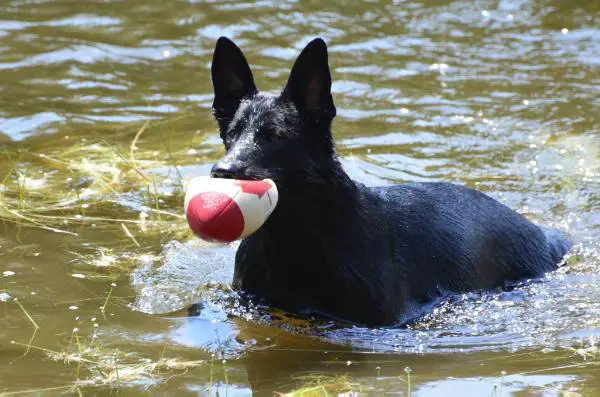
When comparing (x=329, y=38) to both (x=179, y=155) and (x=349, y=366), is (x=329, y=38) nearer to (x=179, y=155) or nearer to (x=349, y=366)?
(x=179, y=155)

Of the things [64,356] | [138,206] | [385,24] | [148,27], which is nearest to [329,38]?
[385,24]

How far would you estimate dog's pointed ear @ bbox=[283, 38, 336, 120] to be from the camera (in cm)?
589

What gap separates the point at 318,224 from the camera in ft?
19.8

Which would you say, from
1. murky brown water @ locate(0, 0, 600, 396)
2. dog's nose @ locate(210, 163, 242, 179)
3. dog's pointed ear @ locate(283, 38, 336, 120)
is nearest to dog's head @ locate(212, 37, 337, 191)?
dog's pointed ear @ locate(283, 38, 336, 120)

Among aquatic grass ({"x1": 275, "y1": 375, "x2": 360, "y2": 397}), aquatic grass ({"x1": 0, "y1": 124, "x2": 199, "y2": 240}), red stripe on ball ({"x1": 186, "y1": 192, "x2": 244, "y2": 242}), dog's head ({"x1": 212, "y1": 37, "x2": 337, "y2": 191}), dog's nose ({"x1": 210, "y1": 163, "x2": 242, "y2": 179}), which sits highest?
dog's head ({"x1": 212, "y1": 37, "x2": 337, "y2": 191})

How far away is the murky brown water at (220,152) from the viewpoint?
5258 millimetres

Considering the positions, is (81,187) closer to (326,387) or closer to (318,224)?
(318,224)

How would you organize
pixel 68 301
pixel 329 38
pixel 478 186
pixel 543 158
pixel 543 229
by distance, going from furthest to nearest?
pixel 329 38, pixel 543 158, pixel 478 186, pixel 543 229, pixel 68 301

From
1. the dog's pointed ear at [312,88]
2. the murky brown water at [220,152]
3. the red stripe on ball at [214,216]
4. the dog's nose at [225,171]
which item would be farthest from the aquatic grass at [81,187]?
the red stripe on ball at [214,216]

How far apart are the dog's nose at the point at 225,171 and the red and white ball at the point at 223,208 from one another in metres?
0.08

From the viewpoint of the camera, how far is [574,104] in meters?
10.9

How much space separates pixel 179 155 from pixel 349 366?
4.41 m

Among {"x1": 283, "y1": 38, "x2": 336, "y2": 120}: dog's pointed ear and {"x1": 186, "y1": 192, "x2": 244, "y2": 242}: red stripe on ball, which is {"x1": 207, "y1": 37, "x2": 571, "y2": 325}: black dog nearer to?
{"x1": 283, "y1": 38, "x2": 336, "y2": 120}: dog's pointed ear

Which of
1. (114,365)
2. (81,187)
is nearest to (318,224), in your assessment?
(114,365)
